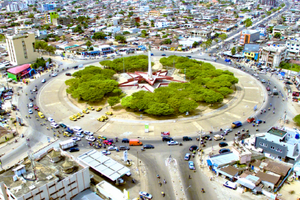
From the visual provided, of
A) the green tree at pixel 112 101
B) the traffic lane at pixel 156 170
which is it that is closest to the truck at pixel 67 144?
the traffic lane at pixel 156 170

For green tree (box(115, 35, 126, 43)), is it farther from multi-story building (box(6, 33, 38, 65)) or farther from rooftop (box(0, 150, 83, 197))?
rooftop (box(0, 150, 83, 197))

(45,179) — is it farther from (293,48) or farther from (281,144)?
(293,48)

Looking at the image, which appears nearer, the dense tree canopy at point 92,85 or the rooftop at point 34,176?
the rooftop at point 34,176

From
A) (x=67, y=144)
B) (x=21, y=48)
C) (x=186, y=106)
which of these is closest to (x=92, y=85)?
(x=67, y=144)

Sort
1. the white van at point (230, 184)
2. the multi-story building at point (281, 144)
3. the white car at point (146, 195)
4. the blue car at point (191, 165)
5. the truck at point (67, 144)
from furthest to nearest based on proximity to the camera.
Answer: the truck at point (67, 144)
the multi-story building at point (281, 144)
the blue car at point (191, 165)
the white van at point (230, 184)
the white car at point (146, 195)

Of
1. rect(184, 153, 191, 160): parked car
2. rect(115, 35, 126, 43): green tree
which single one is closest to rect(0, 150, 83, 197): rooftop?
rect(184, 153, 191, 160): parked car

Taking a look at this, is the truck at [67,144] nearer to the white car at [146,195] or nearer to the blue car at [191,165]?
the white car at [146,195]
